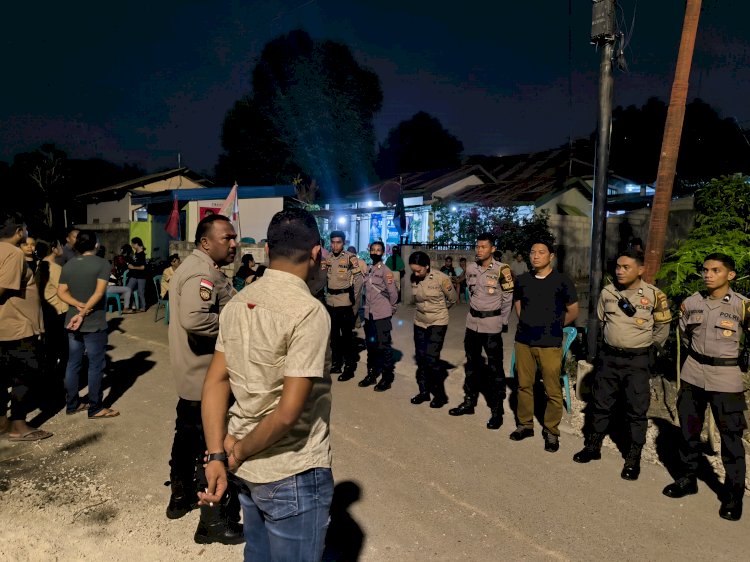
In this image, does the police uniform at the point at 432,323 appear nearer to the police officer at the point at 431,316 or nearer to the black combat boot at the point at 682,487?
the police officer at the point at 431,316

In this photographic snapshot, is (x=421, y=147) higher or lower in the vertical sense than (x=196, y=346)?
higher

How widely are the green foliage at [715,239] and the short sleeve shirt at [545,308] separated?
200cm

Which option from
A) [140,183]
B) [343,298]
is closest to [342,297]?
[343,298]

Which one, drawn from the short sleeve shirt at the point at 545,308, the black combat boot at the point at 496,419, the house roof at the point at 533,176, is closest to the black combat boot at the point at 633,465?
the short sleeve shirt at the point at 545,308

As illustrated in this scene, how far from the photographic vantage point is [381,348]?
22.0 ft

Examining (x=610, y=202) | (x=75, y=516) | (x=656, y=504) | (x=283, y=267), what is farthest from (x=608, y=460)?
(x=610, y=202)

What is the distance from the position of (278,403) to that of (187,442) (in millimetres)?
2038

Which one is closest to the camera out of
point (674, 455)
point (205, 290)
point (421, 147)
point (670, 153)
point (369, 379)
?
point (205, 290)

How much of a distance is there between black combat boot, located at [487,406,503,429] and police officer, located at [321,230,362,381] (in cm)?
244

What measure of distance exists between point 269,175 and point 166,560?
30.2 metres

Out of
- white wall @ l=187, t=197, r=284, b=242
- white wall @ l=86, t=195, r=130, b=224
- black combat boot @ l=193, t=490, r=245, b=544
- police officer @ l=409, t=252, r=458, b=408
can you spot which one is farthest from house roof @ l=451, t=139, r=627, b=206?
white wall @ l=86, t=195, r=130, b=224

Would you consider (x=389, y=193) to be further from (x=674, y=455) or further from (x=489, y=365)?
(x=674, y=455)

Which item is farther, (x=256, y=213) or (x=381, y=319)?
(x=256, y=213)

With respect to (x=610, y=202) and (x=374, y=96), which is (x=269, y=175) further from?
(x=610, y=202)
